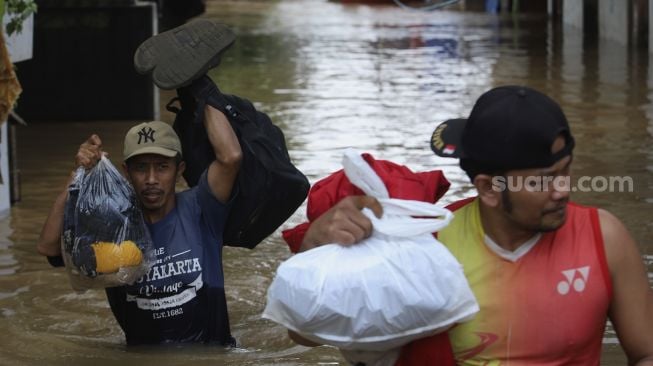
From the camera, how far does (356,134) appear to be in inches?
502

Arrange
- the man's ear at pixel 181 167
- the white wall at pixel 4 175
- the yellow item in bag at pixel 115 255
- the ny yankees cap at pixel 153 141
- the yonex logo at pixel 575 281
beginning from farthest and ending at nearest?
the white wall at pixel 4 175 < the man's ear at pixel 181 167 < the ny yankees cap at pixel 153 141 < the yellow item in bag at pixel 115 255 < the yonex logo at pixel 575 281

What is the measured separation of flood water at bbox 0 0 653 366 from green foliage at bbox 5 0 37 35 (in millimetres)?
1382

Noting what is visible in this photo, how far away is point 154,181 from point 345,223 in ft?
7.44

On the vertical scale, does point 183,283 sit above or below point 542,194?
below

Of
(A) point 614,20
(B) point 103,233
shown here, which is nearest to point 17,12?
(B) point 103,233

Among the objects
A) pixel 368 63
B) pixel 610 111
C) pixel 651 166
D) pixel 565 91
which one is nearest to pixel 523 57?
pixel 368 63

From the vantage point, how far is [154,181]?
5258mm

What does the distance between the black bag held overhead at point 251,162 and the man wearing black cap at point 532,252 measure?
1.91 metres

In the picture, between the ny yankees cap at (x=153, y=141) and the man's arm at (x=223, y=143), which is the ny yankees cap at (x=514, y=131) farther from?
the ny yankees cap at (x=153, y=141)

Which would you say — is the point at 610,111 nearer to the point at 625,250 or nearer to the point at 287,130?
the point at 287,130

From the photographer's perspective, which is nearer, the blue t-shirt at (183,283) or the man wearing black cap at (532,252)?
the man wearing black cap at (532,252)

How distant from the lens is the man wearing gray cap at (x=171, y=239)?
518cm

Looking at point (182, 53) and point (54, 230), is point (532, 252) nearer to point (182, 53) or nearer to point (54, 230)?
point (182, 53)

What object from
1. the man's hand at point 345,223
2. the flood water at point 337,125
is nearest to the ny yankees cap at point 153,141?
the flood water at point 337,125
